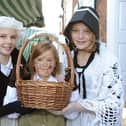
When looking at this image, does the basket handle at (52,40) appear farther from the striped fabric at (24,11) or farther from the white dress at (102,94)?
the striped fabric at (24,11)

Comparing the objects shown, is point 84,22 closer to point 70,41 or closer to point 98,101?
point 70,41

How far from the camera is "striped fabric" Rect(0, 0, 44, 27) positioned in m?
6.62

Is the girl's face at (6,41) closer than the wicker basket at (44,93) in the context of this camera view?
No

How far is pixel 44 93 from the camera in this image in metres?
2.33

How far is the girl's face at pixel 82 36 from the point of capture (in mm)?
2553

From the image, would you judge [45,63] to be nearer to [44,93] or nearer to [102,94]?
[44,93]

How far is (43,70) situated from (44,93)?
0.59 feet

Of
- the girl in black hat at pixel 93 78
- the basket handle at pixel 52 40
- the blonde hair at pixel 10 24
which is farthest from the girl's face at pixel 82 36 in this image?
the blonde hair at pixel 10 24

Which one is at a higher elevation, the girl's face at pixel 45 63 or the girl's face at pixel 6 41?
the girl's face at pixel 6 41

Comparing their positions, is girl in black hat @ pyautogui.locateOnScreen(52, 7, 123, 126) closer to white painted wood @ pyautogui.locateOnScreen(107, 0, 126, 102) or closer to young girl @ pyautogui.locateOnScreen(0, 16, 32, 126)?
young girl @ pyautogui.locateOnScreen(0, 16, 32, 126)

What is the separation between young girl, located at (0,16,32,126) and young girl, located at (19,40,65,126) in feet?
0.29

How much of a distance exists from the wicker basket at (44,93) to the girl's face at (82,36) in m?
0.21

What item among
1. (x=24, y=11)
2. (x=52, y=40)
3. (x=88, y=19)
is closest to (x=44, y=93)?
(x=52, y=40)

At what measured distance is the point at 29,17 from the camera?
6.90m
